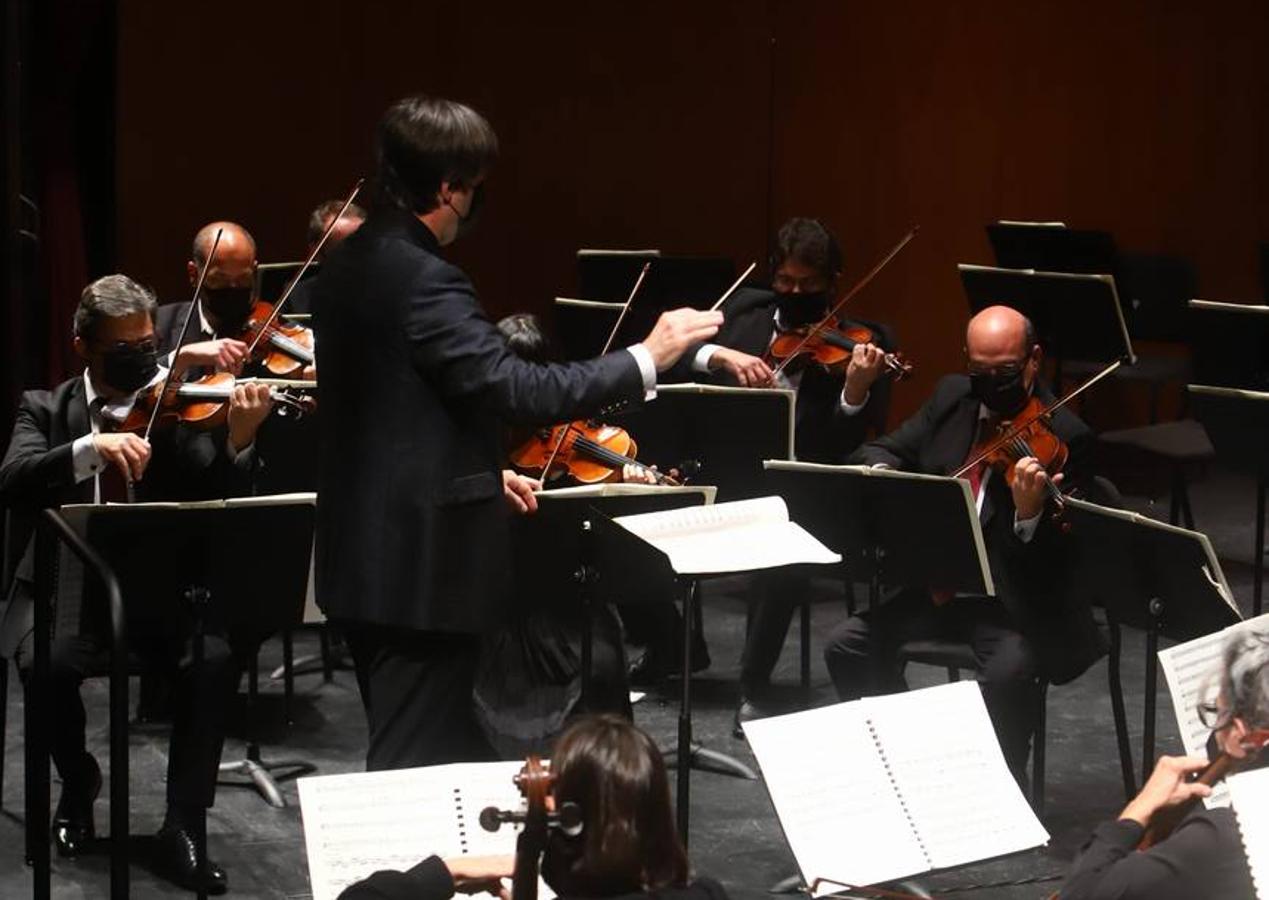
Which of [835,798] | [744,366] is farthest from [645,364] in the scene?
[744,366]

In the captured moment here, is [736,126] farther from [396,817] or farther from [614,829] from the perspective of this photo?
[614,829]

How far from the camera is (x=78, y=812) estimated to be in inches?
179

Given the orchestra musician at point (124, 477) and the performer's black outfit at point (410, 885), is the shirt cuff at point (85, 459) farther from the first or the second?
the performer's black outfit at point (410, 885)

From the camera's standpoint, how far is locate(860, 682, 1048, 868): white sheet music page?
3.52 meters

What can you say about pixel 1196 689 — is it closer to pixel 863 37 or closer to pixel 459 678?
pixel 459 678

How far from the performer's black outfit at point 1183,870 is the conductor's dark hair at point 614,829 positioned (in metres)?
0.76

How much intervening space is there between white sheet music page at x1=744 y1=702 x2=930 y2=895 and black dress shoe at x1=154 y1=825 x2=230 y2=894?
1.43m

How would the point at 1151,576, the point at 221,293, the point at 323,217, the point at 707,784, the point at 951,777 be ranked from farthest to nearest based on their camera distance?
1. the point at 323,217
2. the point at 221,293
3. the point at 707,784
4. the point at 1151,576
5. the point at 951,777

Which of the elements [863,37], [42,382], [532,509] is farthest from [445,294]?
[863,37]

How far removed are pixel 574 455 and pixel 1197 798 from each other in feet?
7.55

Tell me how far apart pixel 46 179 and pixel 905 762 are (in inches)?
167

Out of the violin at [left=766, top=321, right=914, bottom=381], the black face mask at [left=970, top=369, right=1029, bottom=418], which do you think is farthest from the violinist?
the violin at [left=766, top=321, right=914, bottom=381]

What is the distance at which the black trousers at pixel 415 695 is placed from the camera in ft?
11.3

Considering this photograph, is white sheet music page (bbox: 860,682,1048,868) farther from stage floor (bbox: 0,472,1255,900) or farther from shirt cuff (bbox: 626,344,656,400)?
shirt cuff (bbox: 626,344,656,400)
